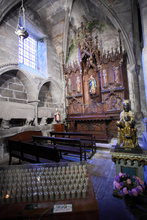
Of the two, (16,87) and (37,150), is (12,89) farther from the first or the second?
(37,150)

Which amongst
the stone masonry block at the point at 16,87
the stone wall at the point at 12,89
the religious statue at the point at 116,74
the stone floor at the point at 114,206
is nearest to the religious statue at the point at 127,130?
the stone floor at the point at 114,206

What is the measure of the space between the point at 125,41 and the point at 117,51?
63 centimetres

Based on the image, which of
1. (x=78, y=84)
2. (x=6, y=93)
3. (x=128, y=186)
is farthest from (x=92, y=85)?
(x=128, y=186)

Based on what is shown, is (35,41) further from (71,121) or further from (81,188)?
(81,188)

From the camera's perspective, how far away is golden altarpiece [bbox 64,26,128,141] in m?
Result: 6.84

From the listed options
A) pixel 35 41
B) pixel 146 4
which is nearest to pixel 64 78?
pixel 35 41

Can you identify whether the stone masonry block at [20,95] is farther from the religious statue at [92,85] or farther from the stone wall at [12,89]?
the religious statue at [92,85]

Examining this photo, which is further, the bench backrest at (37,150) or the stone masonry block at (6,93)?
the stone masonry block at (6,93)

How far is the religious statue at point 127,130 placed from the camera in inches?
95.4

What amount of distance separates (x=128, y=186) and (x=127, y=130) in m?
1.06

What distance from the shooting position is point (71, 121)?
7.83 metres

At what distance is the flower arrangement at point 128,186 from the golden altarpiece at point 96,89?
4017 millimetres

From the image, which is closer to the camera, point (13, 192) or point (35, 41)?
point (13, 192)

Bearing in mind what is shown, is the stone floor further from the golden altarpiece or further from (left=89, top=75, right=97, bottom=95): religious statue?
(left=89, top=75, right=97, bottom=95): religious statue
